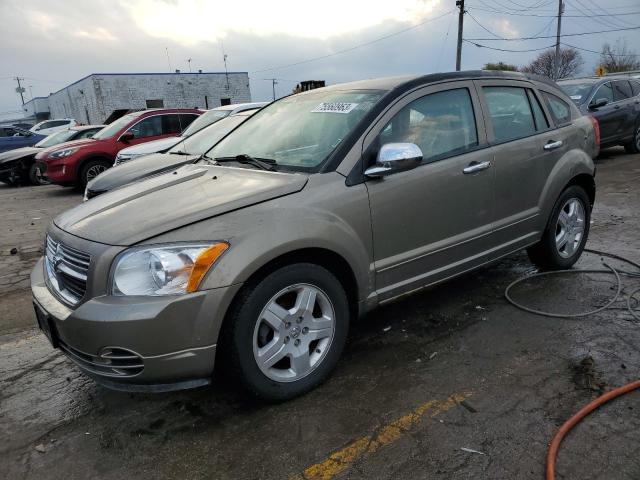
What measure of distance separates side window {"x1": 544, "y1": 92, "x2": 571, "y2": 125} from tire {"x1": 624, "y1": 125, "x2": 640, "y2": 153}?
8.70 meters

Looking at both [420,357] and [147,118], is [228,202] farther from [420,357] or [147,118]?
[147,118]

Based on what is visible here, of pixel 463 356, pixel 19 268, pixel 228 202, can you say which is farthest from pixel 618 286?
pixel 19 268

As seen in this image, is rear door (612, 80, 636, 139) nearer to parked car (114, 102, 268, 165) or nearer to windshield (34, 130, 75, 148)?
parked car (114, 102, 268, 165)

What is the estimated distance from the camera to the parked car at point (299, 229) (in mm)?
2445

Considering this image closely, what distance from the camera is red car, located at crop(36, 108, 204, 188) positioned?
432 inches

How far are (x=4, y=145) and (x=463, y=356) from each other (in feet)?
59.8

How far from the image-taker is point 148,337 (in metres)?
2.38

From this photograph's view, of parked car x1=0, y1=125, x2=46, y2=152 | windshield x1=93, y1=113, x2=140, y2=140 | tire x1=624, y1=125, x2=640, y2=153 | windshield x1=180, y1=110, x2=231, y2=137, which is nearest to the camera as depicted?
windshield x1=180, y1=110, x2=231, y2=137

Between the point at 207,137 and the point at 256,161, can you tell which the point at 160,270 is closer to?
the point at 256,161

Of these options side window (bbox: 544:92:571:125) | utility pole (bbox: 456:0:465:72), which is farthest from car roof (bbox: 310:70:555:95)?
utility pole (bbox: 456:0:465:72)

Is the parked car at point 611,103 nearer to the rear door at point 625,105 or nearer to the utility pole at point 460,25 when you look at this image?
the rear door at point 625,105

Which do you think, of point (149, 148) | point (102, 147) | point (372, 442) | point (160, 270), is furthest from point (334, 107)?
point (102, 147)

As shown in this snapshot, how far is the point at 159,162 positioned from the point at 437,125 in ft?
14.3

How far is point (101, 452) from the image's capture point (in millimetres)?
2549
